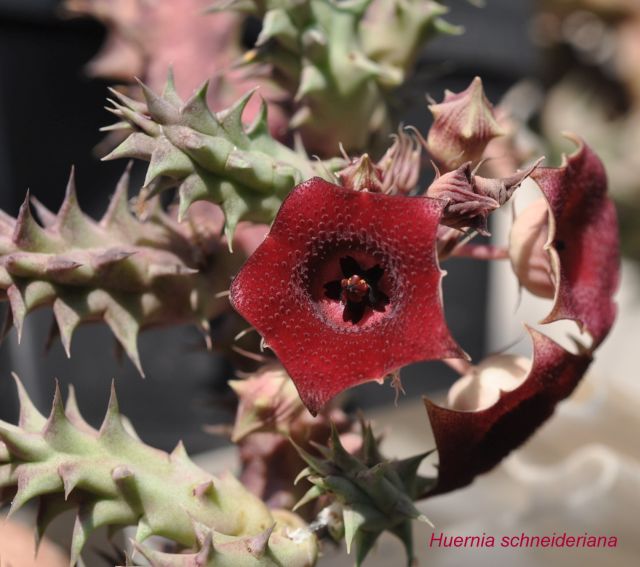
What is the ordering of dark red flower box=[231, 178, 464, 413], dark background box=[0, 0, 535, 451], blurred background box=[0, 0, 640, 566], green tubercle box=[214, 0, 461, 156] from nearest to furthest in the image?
dark red flower box=[231, 178, 464, 413]
green tubercle box=[214, 0, 461, 156]
blurred background box=[0, 0, 640, 566]
dark background box=[0, 0, 535, 451]

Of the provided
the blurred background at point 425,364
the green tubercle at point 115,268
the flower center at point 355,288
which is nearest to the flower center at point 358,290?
the flower center at point 355,288

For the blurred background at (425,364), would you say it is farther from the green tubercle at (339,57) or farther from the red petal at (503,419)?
the red petal at (503,419)

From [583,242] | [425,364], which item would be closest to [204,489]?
[583,242]

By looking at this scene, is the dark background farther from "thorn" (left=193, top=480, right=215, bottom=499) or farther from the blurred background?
"thorn" (left=193, top=480, right=215, bottom=499)

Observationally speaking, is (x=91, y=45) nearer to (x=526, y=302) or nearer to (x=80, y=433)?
(x=80, y=433)

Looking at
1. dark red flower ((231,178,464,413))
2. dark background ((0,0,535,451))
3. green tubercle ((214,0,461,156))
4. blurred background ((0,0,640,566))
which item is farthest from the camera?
dark background ((0,0,535,451))

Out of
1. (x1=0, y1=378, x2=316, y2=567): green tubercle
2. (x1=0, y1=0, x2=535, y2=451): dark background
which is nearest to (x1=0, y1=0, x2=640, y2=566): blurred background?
(x1=0, y1=0, x2=535, y2=451): dark background

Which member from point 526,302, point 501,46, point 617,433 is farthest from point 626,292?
point 617,433
